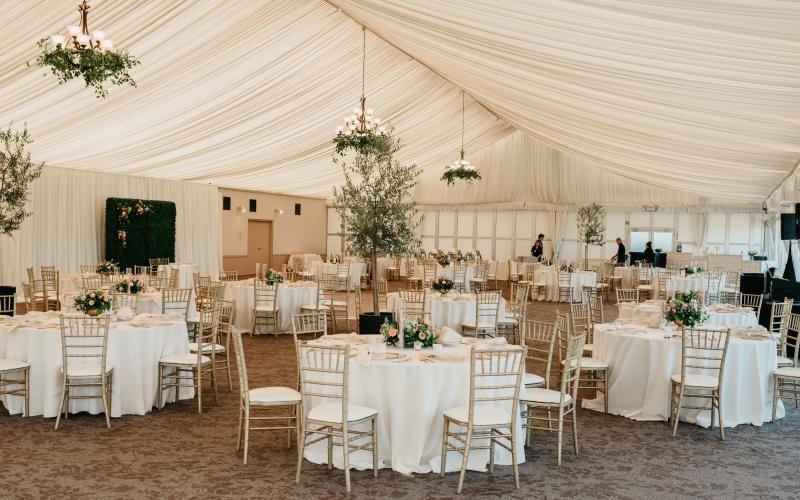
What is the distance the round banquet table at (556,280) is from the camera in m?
16.8

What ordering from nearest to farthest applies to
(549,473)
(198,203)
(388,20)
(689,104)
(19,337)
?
(549,473), (689,104), (19,337), (388,20), (198,203)

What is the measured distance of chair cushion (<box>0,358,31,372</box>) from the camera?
19.8 ft

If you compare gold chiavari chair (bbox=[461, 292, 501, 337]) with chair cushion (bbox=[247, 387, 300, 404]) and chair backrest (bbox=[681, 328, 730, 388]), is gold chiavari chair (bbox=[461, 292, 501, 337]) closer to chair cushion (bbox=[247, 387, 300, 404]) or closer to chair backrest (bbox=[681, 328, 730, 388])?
chair backrest (bbox=[681, 328, 730, 388])

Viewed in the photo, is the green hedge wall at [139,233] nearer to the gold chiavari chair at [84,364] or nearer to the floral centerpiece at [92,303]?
the floral centerpiece at [92,303]

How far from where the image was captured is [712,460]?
537 cm

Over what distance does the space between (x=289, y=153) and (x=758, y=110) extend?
1193 cm

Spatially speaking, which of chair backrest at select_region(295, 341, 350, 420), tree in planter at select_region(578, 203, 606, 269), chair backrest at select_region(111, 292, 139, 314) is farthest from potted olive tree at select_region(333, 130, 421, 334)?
tree in planter at select_region(578, 203, 606, 269)

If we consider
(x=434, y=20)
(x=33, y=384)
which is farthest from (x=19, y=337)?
(x=434, y=20)

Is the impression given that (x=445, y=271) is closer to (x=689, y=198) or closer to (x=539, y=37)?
(x=689, y=198)

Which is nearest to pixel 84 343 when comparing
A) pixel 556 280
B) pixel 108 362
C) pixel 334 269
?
pixel 108 362

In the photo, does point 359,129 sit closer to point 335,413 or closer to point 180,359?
point 180,359

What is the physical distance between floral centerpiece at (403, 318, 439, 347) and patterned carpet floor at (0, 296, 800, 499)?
1200 mm

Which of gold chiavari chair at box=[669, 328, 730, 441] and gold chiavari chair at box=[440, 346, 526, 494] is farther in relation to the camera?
gold chiavari chair at box=[669, 328, 730, 441]

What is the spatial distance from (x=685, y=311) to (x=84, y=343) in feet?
19.2
